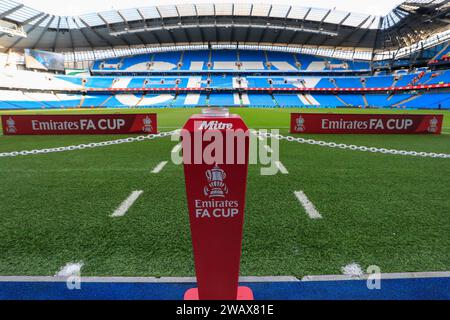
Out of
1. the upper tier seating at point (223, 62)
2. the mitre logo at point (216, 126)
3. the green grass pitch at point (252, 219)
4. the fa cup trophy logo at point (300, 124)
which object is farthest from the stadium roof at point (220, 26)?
the mitre logo at point (216, 126)

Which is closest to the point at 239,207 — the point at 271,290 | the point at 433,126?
the point at 271,290

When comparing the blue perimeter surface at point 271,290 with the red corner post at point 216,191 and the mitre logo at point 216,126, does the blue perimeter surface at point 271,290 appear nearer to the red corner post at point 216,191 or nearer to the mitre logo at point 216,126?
the red corner post at point 216,191

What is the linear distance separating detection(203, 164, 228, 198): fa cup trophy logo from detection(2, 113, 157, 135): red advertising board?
10.3 metres

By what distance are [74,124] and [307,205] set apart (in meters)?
10.7

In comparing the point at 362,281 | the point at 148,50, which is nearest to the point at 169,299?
the point at 362,281

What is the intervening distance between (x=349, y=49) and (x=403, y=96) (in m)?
21.4

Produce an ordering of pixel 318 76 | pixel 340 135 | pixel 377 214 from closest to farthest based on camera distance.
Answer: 1. pixel 377 214
2. pixel 340 135
3. pixel 318 76

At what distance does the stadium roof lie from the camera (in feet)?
128

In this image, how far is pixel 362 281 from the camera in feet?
7.47

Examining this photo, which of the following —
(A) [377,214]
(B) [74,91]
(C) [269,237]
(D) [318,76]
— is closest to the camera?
(C) [269,237]

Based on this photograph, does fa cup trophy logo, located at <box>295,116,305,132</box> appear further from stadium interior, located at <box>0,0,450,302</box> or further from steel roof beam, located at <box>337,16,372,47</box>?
steel roof beam, located at <box>337,16,372,47</box>

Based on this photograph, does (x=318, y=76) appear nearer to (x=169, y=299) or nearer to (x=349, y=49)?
(x=349, y=49)

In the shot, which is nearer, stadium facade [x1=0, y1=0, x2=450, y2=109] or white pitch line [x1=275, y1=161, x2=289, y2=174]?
white pitch line [x1=275, y1=161, x2=289, y2=174]

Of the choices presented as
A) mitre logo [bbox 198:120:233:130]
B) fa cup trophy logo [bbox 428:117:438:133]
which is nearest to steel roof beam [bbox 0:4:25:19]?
fa cup trophy logo [bbox 428:117:438:133]
